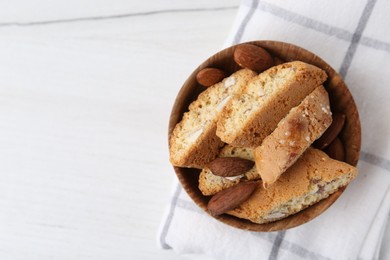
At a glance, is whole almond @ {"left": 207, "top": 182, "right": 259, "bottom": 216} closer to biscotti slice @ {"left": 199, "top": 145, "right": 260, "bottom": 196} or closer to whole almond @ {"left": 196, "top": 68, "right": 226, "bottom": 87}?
biscotti slice @ {"left": 199, "top": 145, "right": 260, "bottom": 196}

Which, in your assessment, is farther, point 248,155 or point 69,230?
point 69,230

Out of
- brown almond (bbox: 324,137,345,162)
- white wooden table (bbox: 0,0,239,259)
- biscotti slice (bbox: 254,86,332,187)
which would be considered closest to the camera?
biscotti slice (bbox: 254,86,332,187)

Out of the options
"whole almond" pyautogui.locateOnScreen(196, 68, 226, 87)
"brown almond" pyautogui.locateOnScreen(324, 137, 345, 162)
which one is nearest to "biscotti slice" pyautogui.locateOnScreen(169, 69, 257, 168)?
"whole almond" pyautogui.locateOnScreen(196, 68, 226, 87)

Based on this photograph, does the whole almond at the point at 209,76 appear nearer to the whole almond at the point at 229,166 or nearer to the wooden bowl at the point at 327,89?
the wooden bowl at the point at 327,89

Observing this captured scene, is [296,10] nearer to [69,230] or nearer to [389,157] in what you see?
[389,157]

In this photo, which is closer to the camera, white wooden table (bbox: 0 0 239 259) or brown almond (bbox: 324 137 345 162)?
brown almond (bbox: 324 137 345 162)

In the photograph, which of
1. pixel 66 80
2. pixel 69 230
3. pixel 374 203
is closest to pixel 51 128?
pixel 66 80
